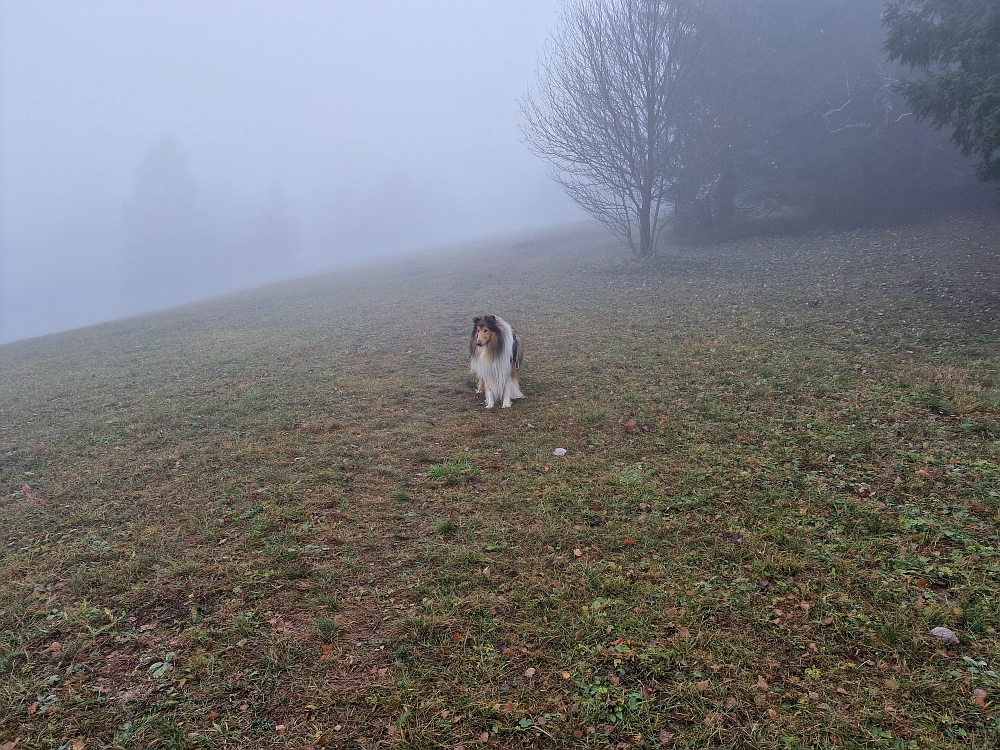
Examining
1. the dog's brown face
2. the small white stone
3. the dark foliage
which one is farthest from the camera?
the dark foliage

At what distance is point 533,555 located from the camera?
4.77 m

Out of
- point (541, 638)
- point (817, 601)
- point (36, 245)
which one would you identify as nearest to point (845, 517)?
point (817, 601)

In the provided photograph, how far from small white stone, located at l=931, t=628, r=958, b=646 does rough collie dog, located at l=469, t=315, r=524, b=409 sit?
20.2 feet

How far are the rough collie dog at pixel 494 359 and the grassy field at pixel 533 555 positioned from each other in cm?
48

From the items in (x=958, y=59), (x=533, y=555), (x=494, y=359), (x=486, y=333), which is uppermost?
(x=958, y=59)

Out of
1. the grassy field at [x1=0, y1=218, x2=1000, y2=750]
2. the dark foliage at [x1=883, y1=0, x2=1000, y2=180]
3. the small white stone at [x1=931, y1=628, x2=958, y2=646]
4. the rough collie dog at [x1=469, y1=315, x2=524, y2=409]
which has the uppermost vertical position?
the dark foliage at [x1=883, y1=0, x2=1000, y2=180]

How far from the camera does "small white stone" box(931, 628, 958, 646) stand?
11.2 feet

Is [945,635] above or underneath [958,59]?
underneath

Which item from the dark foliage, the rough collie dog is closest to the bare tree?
the dark foliage

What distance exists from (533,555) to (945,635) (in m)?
3.03

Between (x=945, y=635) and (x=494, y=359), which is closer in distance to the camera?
(x=945, y=635)

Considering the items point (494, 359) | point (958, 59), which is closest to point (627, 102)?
point (958, 59)

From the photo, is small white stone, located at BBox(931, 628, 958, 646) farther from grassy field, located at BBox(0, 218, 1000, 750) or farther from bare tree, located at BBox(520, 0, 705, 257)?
bare tree, located at BBox(520, 0, 705, 257)

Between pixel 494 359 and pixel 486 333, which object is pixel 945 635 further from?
pixel 486 333
